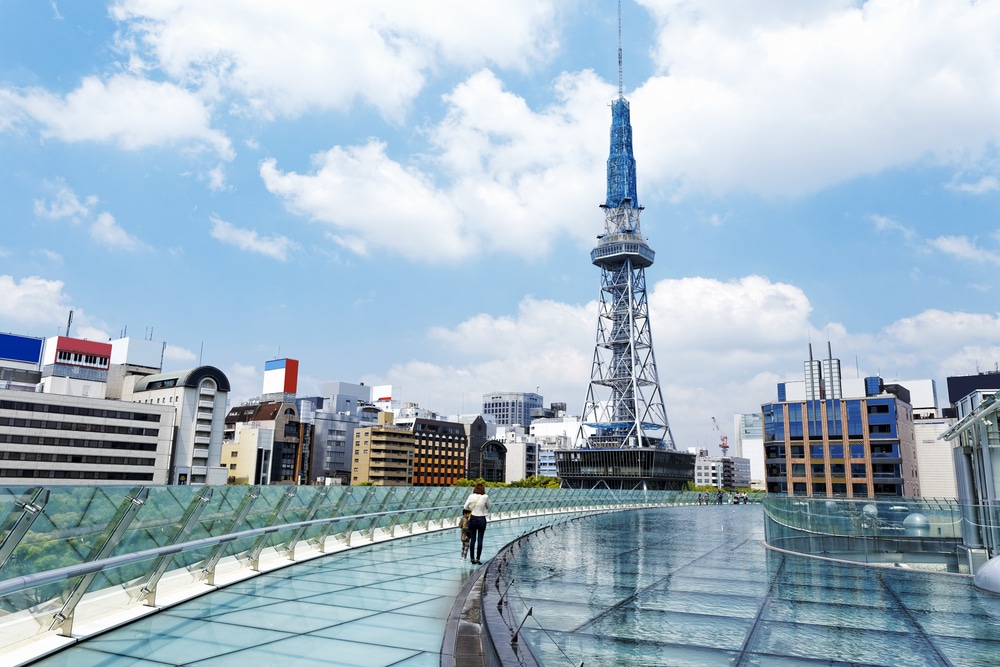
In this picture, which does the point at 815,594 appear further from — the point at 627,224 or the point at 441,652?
the point at 627,224

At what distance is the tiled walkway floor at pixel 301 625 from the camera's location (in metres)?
6.46

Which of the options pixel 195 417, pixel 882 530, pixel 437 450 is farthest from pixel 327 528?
pixel 437 450

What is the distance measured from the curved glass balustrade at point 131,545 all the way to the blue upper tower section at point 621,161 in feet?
441

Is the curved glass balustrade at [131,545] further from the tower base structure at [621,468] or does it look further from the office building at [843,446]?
the tower base structure at [621,468]

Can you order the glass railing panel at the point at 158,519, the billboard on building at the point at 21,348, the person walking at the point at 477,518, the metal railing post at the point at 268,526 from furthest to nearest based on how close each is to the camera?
1. the billboard on building at the point at 21,348
2. the person walking at the point at 477,518
3. the metal railing post at the point at 268,526
4. the glass railing panel at the point at 158,519

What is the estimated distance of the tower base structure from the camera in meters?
123

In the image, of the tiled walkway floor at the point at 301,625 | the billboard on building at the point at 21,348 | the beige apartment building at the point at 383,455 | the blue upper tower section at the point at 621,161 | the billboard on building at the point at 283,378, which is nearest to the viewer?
the tiled walkway floor at the point at 301,625

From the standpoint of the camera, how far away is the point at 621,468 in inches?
4872

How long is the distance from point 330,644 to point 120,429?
318 ft

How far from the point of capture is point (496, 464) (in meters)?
163

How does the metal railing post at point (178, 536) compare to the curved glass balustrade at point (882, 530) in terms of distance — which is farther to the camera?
the curved glass balustrade at point (882, 530)

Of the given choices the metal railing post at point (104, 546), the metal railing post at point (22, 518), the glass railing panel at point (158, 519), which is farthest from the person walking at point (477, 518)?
the metal railing post at point (22, 518)

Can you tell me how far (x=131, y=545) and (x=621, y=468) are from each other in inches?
4739

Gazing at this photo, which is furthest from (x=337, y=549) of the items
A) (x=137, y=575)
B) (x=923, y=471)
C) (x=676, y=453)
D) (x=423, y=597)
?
(x=676, y=453)
